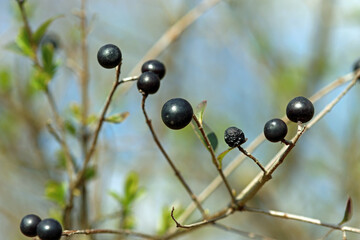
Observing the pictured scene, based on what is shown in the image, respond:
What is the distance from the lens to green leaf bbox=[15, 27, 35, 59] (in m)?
1.73

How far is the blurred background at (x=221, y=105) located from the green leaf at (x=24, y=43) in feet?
2.65

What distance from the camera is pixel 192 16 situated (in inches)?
85.6

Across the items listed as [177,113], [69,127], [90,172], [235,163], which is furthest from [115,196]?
[177,113]

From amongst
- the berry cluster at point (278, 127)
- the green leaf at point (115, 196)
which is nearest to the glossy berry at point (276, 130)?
the berry cluster at point (278, 127)

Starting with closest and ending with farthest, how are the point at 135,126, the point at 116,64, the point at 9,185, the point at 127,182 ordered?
the point at 116,64 → the point at 127,182 → the point at 9,185 → the point at 135,126

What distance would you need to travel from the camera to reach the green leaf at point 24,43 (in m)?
1.73

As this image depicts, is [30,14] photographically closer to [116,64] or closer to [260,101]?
[116,64]

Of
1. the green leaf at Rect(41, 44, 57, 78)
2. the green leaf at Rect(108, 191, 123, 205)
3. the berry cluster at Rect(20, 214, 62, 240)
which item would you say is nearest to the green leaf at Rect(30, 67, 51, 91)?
the green leaf at Rect(41, 44, 57, 78)

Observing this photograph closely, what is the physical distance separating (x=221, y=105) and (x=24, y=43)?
2576 millimetres

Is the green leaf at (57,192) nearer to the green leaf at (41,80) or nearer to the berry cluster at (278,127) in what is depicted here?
the green leaf at (41,80)

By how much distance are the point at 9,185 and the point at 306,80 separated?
7.98ft

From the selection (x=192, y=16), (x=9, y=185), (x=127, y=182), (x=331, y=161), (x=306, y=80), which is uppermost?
(x=192, y=16)

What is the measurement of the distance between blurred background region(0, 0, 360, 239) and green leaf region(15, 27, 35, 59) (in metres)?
0.81

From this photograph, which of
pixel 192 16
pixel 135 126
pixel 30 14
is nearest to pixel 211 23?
pixel 135 126
